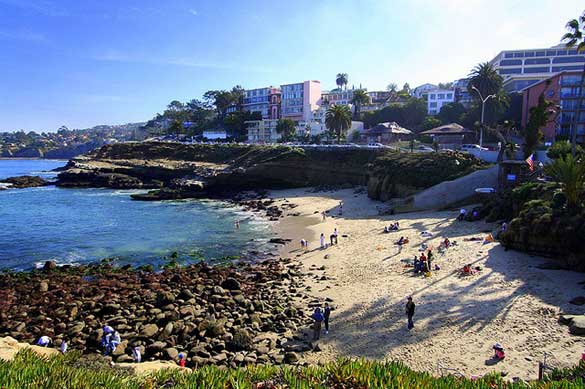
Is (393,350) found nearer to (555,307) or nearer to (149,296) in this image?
(555,307)

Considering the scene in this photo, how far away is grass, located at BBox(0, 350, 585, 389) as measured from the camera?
792 cm

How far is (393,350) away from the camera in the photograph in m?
13.9

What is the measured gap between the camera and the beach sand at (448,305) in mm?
12961

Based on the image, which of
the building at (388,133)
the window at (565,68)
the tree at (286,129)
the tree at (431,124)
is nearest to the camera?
the building at (388,133)

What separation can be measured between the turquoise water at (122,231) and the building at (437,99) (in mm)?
60096

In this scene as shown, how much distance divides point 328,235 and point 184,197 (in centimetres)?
3119

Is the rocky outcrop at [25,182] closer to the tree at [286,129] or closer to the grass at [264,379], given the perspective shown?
the tree at [286,129]

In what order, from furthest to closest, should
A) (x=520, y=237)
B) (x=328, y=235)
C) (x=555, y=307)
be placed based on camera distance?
(x=328, y=235) < (x=520, y=237) < (x=555, y=307)

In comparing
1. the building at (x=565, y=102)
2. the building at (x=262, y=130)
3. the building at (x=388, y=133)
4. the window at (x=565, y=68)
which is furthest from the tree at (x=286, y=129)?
the window at (x=565, y=68)

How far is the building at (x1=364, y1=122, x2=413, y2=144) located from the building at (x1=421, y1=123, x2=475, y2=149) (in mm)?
7640

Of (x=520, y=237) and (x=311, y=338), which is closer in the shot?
(x=311, y=338)

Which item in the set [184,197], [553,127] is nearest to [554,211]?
[553,127]

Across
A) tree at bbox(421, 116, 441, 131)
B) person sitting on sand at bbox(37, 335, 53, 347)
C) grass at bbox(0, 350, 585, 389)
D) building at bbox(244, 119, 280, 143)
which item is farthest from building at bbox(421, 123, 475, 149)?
building at bbox(244, 119, 280, 143)

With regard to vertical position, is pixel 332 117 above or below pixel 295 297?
above
